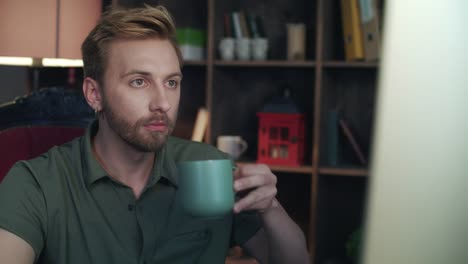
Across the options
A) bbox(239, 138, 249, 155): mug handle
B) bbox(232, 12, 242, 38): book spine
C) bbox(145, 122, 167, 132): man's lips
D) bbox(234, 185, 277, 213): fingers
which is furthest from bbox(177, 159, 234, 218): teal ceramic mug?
bbox(232, 12, 242, 38): book spine

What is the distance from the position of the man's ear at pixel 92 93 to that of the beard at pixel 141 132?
112 millimetres

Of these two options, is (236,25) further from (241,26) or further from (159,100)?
(159,100)

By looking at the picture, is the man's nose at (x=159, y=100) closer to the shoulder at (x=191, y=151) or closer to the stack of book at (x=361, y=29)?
the shoulder at (x=191, y=151)

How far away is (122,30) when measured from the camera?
1438mm

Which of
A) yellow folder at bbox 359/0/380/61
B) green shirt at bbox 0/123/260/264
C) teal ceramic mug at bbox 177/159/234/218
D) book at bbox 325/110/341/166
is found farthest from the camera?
book at bbox 325/110/341/166

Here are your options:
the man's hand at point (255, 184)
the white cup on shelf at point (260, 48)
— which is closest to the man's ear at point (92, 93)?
the man's hand at point (255, 184)

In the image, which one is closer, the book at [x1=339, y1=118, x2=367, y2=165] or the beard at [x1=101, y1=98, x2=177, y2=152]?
the beard at [x1=101, y1=98, x2=177, y2=152]

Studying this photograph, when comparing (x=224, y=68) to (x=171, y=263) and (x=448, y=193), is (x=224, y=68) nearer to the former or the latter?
(x=171, y=263)

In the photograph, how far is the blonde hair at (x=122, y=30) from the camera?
1.42 m

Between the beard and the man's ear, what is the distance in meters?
0.11

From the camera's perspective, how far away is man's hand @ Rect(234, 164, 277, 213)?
100cm

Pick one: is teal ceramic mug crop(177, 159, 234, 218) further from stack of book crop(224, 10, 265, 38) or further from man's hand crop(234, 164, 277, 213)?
stack of book crop(224, 10, 265, 38)

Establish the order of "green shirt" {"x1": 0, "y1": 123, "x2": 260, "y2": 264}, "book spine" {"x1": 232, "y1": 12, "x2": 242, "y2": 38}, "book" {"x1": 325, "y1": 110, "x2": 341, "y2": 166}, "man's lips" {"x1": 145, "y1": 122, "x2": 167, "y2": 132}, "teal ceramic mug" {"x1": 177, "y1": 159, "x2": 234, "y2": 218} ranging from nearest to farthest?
1. "teal ceramic mug" {"x1": 177, "y1": 159, "x2": 234, "y2": 218}
2. "green shirt" {"x1": 0, "y1": 123, "x2": 260, "y2": 264}
3. "man's lips" {"x1": 145, "y1": 122, "x2": 167, "y2": 132}
4. "book" {"x1": 325, "y1": 110, "x2": 341, "y2": 166}
5. "book spine" {"x1": 232, "y1": 12, "x2": 242, "y2": 38}

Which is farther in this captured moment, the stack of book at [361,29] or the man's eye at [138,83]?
the stack of book at [361,29]
